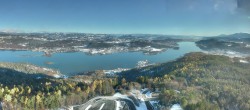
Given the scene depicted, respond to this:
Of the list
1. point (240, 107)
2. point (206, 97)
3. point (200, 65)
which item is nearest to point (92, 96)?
point (206, 97)

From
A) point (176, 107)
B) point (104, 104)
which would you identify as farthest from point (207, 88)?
point (104, 104)

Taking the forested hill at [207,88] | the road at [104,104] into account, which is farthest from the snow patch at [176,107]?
the road at [104,104]

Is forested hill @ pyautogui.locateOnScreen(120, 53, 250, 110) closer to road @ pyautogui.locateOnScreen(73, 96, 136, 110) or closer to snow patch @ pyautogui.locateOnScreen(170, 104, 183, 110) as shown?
snow patch @ pyautogui.locateOnScreen(170, 104, 183, 110)

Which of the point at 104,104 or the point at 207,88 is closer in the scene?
the point at 104,104

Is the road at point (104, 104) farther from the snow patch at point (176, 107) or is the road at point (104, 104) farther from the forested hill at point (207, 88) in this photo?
the snow patch at point (176, 107)

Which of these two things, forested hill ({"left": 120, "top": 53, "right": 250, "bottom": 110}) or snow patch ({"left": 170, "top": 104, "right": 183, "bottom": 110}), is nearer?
snow patch ({"left": 170, "top": 104, "right": 183, "bottom": 110})

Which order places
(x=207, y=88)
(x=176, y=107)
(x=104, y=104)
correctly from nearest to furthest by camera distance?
1. (x=176, y=107)
2. (x=104, y=104)
3. (x=207, y=88)

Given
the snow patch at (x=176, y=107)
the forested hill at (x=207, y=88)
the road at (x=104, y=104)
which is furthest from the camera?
the forested hill at (x=207, y=88)

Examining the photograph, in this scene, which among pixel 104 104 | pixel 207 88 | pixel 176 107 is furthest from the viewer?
pixel 207 88

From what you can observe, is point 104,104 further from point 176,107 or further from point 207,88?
point 207,88

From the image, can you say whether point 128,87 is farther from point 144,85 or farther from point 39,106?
point 39,106

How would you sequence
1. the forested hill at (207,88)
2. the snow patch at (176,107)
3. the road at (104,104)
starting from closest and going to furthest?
the road at (104,104)
the snow patch at (176,107)
the forested hill at (207,88)

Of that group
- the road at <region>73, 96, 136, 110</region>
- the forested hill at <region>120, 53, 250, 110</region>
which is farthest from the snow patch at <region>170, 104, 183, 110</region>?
the road at <region>73, 96, 136, 110</region>
